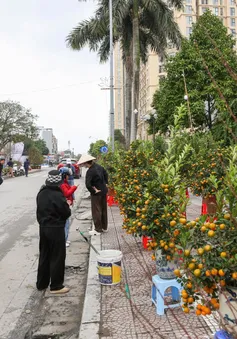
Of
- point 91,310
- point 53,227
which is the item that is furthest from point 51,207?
point 91,310

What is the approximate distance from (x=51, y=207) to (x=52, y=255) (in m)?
0.66

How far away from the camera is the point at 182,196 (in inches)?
159

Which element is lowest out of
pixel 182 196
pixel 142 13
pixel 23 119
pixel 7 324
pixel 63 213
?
pixel 7 324

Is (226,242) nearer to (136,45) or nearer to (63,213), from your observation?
(63,213)

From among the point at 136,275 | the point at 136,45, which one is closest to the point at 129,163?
the point at 136,275

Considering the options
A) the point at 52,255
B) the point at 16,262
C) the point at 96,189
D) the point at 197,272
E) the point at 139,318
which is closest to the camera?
the point at 197,272

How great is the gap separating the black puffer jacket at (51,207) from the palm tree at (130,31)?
14.9 metres

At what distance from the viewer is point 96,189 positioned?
301 inches

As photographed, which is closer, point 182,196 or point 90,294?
point 182,196

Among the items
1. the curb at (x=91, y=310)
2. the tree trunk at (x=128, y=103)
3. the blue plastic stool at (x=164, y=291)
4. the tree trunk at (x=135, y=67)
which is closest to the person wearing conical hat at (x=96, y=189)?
the curb at (x=91, y=310)

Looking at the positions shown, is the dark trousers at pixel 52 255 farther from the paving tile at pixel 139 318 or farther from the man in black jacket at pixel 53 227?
the paving tile at pixel 139 318

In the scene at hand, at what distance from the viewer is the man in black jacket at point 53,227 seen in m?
4.64

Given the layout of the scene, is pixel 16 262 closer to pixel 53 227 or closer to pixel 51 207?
pixel 53 227

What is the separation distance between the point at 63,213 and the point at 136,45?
1630cm
